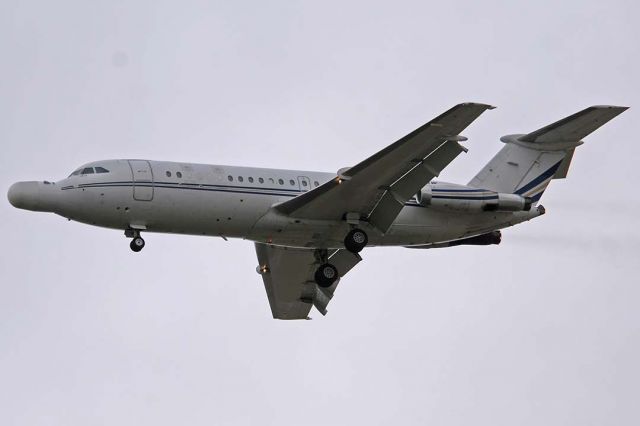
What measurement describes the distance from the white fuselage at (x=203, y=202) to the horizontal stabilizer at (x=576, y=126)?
2987 millimetres

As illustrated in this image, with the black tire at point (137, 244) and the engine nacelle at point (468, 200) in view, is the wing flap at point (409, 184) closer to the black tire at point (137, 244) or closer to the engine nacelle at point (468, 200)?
the engine nacelle at point (468, 200)

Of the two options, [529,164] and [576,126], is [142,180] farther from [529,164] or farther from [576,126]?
[576,126]

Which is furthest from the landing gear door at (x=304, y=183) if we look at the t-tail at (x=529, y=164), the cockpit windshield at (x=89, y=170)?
the t-tail at (x=529, y=164)

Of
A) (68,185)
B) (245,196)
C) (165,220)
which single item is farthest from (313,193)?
(68,185)

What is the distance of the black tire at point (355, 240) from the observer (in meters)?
31.9

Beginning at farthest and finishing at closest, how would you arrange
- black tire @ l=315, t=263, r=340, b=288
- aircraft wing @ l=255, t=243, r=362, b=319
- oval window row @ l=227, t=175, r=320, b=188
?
1. aircraft wing @ l=255, t=243, r=362, b=319
2. black tire @ l=315, t=263, r=340, b=288
3. oval window row @ l=227, t=175, r=320, b=188

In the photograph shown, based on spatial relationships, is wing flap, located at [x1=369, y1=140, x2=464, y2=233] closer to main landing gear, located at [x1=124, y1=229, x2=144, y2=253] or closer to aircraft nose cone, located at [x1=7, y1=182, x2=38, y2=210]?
main landing gear, located at [x1=124, y1=229, x2=144, y2=253]

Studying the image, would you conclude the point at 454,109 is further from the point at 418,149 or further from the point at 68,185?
the point at 68,185

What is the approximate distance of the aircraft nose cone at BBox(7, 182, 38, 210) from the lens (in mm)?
29156

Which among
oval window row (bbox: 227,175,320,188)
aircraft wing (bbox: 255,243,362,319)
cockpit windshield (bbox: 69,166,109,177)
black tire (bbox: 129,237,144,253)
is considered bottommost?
black tire (bbox: 129,237,144,253)

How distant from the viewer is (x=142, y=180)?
30203 millimetres

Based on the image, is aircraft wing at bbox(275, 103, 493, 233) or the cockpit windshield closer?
aircraft wing at bbox(275, 103, 493, 233)

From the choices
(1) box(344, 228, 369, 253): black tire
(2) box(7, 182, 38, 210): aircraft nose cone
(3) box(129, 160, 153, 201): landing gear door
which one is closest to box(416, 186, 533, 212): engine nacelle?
(1) box(344, 228, 369, 253): black tire

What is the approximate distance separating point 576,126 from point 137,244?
12.3 meters
